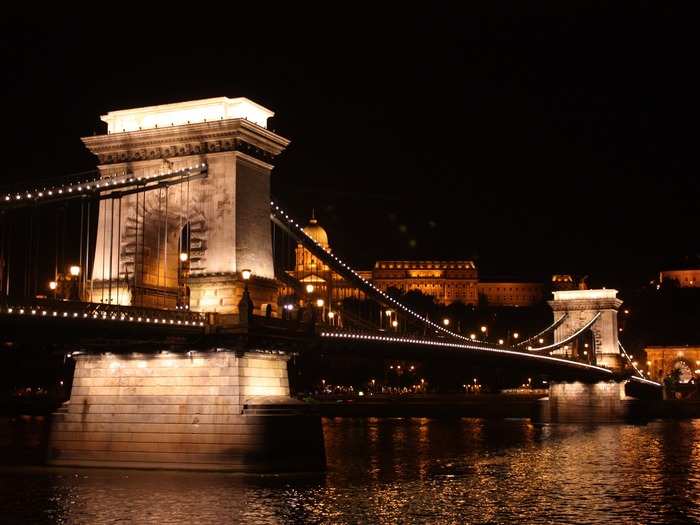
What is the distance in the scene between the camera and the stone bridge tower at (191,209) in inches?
1382

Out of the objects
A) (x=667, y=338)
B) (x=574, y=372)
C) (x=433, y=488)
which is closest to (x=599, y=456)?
(x=433, y=488)

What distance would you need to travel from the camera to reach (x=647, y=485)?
112 feet

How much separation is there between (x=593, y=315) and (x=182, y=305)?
66.8 m

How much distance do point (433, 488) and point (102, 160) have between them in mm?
15847

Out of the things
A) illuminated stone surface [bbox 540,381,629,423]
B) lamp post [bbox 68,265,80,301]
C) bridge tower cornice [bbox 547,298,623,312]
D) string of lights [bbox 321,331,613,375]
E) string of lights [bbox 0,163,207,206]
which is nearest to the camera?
string of lights [bbox 0,163,207,206]

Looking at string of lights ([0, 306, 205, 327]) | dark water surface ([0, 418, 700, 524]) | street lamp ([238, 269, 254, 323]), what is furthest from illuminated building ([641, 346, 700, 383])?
string of lights ([0, 306, 205, 327])

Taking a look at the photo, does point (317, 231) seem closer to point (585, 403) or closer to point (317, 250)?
point (585, 403)

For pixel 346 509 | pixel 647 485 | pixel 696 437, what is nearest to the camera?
pixel 346 509

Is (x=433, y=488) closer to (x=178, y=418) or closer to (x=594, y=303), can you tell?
(x=178, y=418)

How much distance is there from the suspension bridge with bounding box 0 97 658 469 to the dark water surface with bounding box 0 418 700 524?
1.19 meters

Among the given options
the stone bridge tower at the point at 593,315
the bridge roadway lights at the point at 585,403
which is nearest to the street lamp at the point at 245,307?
the bridge roadway lights at the point at 585,403

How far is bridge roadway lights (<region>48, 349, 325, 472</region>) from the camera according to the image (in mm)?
31234

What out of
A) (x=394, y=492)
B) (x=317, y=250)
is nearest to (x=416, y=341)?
(x=317, y=250)

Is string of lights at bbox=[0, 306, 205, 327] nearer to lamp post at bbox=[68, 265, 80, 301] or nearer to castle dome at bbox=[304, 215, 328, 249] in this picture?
lamp post at bbox=[68, 265, 80, 301]
